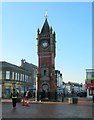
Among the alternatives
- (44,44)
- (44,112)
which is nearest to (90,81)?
(44,44)

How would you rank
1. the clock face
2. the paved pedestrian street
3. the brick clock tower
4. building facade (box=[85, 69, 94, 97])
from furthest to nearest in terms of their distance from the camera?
1. building facade (box=[85, 69, 94, 97])
2. the clock face
3. the brick clock tower
4. the paved pedestrian street

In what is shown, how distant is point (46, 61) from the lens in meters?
69.6

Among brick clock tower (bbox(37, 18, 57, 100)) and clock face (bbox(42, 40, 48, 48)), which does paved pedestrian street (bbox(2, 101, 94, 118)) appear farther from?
clock face (bbox(42, 40, 48, 48))

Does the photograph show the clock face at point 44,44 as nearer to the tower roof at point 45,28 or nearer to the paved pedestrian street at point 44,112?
the tower roof at point 45,28

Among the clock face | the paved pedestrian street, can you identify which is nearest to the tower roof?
the clock face

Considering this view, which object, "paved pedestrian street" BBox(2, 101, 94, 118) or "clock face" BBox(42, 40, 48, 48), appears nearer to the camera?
"paved pedestrian street" BBox(2, 101, 94, 118)

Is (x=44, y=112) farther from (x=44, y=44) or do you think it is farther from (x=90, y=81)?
(x=90, y=81)

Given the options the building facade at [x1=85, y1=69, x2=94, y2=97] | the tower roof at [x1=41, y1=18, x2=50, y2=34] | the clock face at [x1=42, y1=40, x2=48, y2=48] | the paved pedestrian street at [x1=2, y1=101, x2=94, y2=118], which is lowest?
the paved pedestrian street at [x1=2, y1=101, x2=94, y2=118]

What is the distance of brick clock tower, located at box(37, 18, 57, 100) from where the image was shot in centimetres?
6900

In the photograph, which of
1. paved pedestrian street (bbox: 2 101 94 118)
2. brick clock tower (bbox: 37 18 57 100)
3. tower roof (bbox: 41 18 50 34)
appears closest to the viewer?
paved pedestrian street (bbox: 2 101 94 118)

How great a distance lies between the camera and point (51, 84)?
68.9 metres

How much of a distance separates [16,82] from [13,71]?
10.4 feet

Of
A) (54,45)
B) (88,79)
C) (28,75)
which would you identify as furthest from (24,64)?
(54,45)

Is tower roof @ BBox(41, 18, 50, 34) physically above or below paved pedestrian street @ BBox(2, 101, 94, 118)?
above
